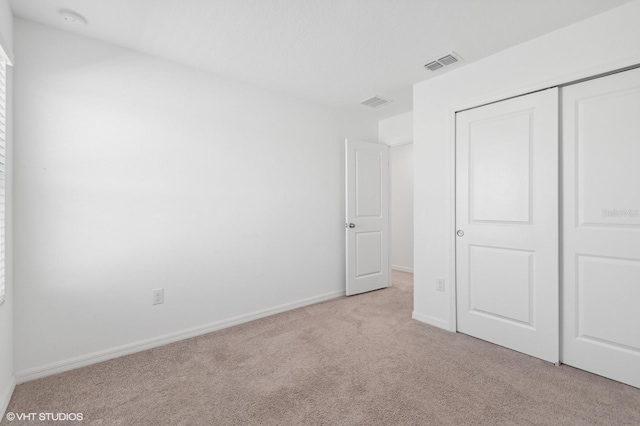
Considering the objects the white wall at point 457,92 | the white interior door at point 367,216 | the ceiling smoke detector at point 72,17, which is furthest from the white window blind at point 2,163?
the white wall at point 457,92

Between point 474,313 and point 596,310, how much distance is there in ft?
2.72

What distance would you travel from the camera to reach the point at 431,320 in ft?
9.46

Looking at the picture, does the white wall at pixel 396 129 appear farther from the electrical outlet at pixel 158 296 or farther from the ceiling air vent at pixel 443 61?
the electrical outlet at pixel 158 296

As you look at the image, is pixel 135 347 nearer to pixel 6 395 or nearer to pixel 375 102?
pixel 6 395

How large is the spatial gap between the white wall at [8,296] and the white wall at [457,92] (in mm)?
3120

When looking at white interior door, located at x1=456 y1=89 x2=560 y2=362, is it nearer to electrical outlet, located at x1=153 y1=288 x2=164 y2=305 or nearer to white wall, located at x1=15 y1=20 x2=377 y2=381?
white wall, located at x1=15 y1=20 x2=377 y2=381

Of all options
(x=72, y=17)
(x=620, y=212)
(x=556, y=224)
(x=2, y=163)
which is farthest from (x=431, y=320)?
(x=72, y=17)

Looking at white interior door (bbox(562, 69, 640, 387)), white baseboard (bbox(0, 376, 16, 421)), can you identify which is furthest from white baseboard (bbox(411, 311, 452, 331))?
white baseboard (bbox(0, 376, 16, 421))

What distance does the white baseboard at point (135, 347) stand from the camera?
1998 mm

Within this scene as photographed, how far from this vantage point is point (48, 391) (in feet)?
6.09

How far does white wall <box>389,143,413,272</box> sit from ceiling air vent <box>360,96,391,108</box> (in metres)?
1.91

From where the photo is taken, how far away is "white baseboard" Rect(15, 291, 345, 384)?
1998 millimetres

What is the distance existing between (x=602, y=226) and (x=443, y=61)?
174 centimetres

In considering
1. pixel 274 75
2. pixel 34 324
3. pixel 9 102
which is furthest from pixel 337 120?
pixel 34 324
